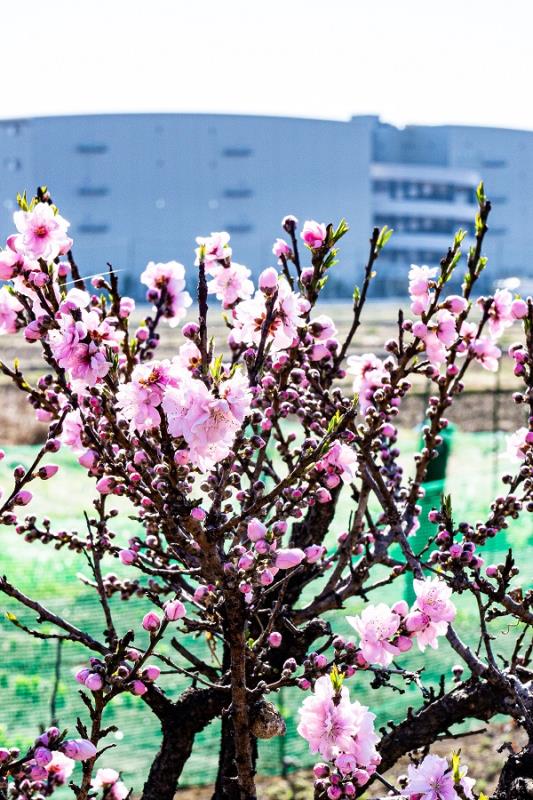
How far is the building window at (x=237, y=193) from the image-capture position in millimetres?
72250

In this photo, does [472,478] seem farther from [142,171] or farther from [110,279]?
[142,171]

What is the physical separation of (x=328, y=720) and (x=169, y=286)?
1413 millimetres

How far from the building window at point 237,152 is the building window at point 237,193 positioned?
2.46 m

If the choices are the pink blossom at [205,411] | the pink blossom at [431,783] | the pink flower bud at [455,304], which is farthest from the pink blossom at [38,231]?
the pink blossom at [431,783]

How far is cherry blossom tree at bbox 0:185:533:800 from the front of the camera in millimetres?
1957

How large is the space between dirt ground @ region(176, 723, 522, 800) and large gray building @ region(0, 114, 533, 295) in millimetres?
63909

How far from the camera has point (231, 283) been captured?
2.71 meters

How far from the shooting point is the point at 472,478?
12820mm

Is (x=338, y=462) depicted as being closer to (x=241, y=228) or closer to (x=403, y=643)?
(x=403, y=643)

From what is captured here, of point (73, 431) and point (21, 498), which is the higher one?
point (73, 431)

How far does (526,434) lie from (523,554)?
4.12 metres

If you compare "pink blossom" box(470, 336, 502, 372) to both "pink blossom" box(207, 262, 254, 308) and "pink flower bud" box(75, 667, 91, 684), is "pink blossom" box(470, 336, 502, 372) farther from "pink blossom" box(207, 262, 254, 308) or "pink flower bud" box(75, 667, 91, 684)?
"pink flower bud" box(75, 667, 91, 684)

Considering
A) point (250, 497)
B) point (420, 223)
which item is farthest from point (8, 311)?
point (420, 223)

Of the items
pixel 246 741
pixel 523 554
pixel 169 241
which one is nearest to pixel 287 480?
pixel 246 741
